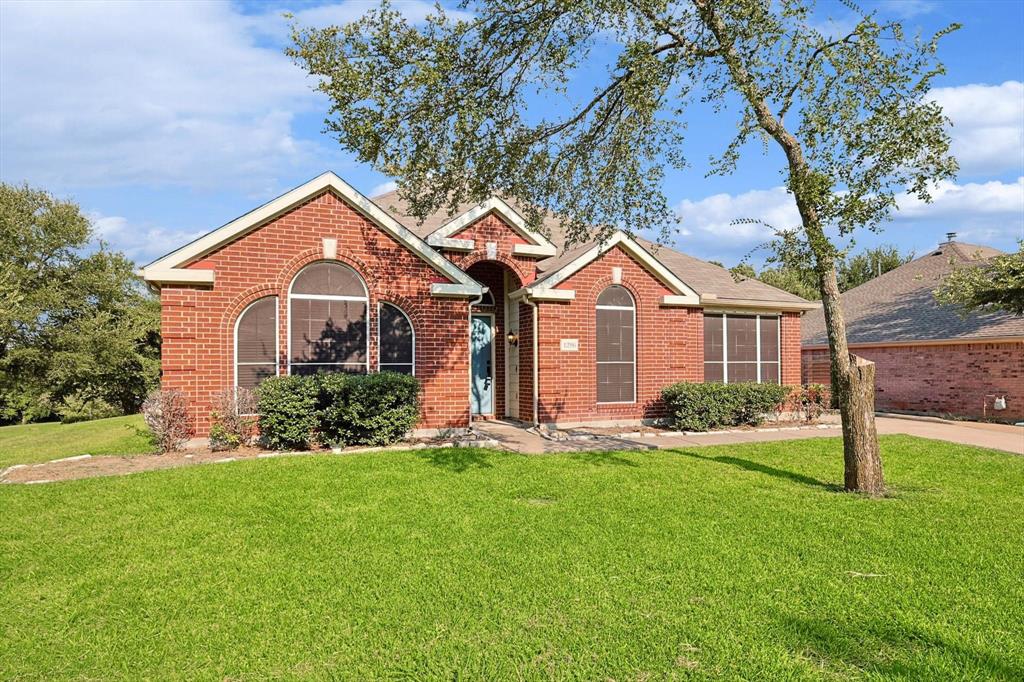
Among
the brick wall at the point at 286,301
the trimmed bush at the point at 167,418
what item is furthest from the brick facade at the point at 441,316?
the trimmed bush at the point at 167,418

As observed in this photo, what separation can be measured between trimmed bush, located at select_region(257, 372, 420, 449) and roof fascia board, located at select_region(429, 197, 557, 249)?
433 centimetres

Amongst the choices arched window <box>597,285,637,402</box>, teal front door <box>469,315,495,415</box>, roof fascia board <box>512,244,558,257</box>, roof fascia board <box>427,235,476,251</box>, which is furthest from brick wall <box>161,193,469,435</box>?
arched window <box>597,285,637,402</box>

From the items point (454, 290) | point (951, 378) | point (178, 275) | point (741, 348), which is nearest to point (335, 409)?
point (454, 290)

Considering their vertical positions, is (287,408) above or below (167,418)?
above

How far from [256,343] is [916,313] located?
22.8 meters

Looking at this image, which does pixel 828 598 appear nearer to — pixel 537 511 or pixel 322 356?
pixel 537 511

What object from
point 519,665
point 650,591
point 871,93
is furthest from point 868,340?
point 519,665

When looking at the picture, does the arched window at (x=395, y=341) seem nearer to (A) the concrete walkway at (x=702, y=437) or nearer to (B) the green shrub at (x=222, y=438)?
(A) the concrete walkway at (x=702, y=437)

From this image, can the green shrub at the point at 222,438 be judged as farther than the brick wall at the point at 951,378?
No

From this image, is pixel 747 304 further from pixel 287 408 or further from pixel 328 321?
pixel 287 408

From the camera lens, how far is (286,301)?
1110 cm

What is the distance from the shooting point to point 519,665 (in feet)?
11.6

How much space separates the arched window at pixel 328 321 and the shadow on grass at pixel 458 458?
2570mm

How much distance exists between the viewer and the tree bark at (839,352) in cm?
787
